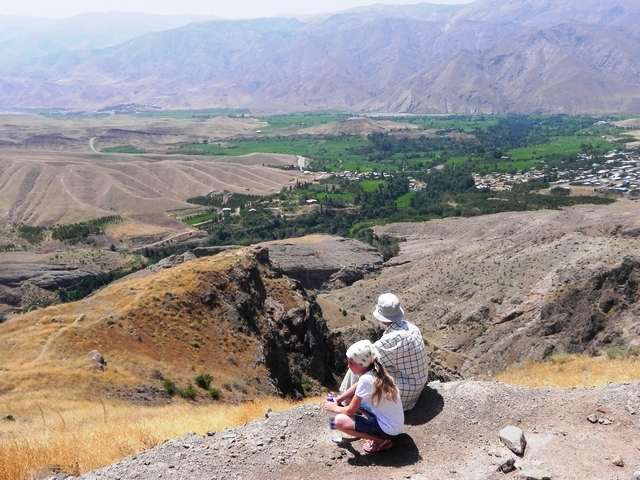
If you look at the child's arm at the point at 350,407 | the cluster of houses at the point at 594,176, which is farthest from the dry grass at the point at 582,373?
the cluster of houses at the point at 594,176

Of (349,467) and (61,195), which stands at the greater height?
(349,467)

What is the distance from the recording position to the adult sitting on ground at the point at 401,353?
9.85 m

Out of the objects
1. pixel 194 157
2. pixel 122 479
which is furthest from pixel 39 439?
pixel 194 157

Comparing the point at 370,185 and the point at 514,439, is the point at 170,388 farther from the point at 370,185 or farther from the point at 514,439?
the point at 370,185

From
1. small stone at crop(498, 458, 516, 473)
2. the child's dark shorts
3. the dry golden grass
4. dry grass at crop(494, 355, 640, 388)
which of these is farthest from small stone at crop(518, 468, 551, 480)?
the dry golden grass

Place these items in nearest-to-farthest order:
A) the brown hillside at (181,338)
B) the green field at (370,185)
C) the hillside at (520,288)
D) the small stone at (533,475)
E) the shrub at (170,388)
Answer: the small stone at (533,475), the shrub at (170,388), the brown hillside at (181,338), the hillside at (520,288), the green field at (370,185)

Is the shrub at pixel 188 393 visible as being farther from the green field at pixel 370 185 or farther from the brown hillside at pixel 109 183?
the green field at pixel 370 185

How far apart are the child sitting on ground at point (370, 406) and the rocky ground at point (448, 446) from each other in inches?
15.6

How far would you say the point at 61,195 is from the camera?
133125mm

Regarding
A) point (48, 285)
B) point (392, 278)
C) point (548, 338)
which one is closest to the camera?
point (548, 338)

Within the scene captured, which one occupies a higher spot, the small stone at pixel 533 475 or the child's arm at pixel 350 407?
the child's arm at pixel 350 407

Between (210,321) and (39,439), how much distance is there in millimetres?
16659

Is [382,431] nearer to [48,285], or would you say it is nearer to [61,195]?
[48,285]

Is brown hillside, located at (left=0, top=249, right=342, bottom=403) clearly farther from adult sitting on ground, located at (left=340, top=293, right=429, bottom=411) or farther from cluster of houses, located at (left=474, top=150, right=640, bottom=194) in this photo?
cluster of houses, located at (left=474, top=150, right=640, bottom=194)
